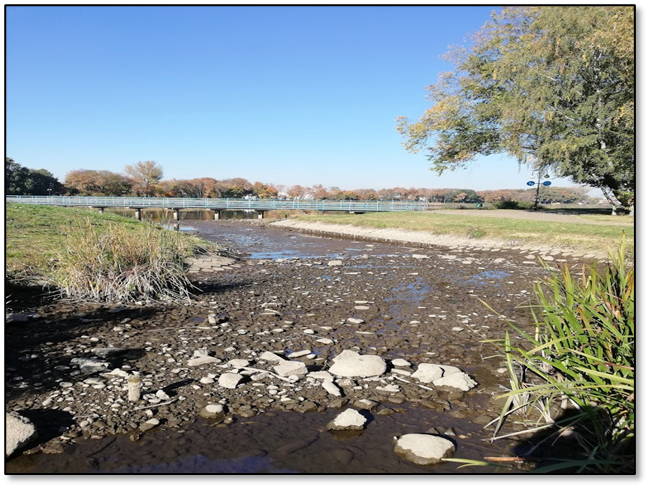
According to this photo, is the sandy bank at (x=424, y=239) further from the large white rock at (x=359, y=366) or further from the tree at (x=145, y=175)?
the tree at (x=145, y=175)

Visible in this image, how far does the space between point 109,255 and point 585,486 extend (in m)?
6.76

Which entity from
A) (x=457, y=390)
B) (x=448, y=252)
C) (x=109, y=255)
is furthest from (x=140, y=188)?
(x=457, y=390)

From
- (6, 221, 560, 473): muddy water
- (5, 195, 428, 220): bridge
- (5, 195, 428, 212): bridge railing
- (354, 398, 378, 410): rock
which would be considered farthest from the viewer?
(5, 195, 428, 220): bridge

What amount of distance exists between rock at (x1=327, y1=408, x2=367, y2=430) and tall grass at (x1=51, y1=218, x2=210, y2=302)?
168 inches

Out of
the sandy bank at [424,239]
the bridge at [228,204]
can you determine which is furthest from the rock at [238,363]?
the bridge at [228,204]

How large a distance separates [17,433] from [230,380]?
1.52 meters

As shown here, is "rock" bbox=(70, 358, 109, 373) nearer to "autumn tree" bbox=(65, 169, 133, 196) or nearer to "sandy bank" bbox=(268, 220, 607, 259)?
"sandy bank" bbox=(268, 220, 607, 259)

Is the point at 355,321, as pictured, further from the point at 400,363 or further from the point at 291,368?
the point at 291,368

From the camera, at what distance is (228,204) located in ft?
146

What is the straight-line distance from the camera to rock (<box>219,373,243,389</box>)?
3812 millimetres

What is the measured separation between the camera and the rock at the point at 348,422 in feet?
10.4

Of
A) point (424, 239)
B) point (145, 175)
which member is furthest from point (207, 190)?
point (424, 239)

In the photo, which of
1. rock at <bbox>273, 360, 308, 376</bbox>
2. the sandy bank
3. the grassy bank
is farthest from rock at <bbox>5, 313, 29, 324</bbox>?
the sandy bank

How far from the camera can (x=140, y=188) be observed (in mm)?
68375
